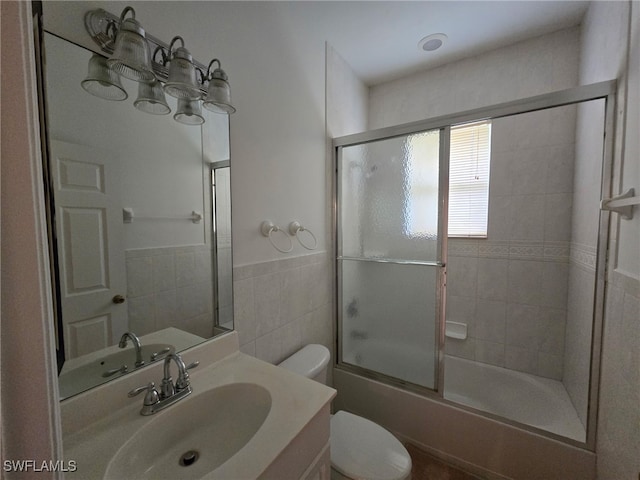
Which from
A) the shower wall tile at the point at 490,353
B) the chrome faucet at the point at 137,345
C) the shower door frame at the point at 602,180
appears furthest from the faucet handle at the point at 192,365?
the shower wall tile at the point at 490,353

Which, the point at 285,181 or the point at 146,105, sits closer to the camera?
the point at 146,105

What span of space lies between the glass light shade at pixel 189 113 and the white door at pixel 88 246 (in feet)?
0.98

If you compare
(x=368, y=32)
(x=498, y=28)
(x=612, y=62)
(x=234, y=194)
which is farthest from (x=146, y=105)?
(x=498, y=28)

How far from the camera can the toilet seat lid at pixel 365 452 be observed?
3.41 ft

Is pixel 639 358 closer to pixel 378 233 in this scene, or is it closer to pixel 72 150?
pixel 378 233

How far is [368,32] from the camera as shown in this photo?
1.70 m

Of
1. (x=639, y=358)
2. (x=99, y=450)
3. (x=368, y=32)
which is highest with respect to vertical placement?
(x=368, y=32)

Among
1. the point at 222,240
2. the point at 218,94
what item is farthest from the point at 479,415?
the point at 218,94

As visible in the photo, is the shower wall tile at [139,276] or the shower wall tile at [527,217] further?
the shower wall tile at [527,217]

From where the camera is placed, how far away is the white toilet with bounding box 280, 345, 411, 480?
1.04m

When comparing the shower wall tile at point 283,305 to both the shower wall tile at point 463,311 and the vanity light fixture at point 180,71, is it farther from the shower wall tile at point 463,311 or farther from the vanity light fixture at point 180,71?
the shower wall tile at point 463,311

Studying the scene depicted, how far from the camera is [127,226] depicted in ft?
2.78

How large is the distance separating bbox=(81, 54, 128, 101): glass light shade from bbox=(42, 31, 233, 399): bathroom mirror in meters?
0.02

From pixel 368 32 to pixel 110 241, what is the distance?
1921mm
